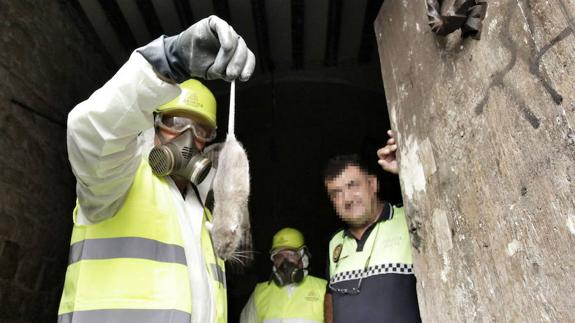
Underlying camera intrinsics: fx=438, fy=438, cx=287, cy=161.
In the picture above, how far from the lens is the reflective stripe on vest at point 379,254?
153 cm

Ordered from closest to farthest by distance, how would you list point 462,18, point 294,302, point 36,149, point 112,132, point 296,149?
point 462,18
point 112,132
point 36,149
point 294,302
point 296,149

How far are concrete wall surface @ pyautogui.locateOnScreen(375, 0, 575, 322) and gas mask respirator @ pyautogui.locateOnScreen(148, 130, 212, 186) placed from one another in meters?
0.71

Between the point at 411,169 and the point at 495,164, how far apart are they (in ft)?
1.34

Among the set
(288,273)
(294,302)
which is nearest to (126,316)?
(294,302)

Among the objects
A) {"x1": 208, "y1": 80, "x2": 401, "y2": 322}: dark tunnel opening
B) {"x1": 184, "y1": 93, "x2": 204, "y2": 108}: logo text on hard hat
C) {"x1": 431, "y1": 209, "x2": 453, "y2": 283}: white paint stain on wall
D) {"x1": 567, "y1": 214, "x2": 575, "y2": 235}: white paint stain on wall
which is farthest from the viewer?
{"x1": 208, "y1": 80, "x2": 401, "y2": 322}: dark tunnel opening

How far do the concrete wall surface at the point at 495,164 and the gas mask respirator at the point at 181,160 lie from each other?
71cm

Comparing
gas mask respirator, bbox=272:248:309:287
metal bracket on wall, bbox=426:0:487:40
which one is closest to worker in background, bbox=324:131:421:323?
metal bracket on wall, bbox=426:0:487:40

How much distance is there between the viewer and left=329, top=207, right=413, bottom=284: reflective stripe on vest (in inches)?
60.4

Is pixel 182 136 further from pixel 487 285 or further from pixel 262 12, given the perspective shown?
pixel 262 12

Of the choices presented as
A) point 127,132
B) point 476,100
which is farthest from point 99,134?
point 476,100

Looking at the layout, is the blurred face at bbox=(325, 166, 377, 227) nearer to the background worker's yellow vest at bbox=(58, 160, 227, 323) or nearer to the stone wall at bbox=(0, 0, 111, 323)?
the background worker's yellow vest at bbox=(58, 160, 227, 323)

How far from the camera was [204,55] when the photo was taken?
3.82ft

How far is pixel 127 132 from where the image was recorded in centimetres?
114

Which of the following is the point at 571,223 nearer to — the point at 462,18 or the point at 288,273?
the point at 462,18
